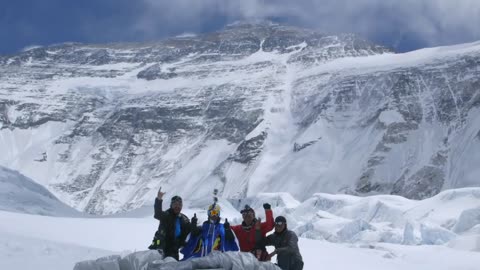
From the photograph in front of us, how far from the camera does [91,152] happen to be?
16575cm

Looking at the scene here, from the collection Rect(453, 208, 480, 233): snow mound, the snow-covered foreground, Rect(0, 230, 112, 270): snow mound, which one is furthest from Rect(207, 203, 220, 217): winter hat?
Rect(453, 208, 480, 233): snow mound

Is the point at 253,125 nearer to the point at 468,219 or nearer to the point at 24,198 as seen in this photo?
the point at 468,219

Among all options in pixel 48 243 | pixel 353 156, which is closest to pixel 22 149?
pixel 353 156

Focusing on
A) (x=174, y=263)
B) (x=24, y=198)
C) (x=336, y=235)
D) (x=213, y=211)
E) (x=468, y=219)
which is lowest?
(x=174, y=263)

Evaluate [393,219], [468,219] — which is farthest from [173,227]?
[393,219]

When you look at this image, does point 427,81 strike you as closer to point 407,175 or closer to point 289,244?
point 407,175

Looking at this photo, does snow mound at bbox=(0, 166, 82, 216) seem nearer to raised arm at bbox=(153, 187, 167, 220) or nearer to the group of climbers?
raised arm at bbox=(153, 187, 167, 220)

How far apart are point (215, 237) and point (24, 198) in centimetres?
2196

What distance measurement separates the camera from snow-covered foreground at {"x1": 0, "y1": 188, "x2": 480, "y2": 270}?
12547mm

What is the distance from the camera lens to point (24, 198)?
28438 millimetres

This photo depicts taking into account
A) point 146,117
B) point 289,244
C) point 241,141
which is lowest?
point 289,244

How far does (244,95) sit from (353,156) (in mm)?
47162

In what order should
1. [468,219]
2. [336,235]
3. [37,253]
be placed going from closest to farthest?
[37,253] → [468,219] → [336,235]

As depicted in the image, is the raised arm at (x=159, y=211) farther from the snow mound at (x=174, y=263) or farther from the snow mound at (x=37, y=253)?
the snow mound at (x=37, y=253)
